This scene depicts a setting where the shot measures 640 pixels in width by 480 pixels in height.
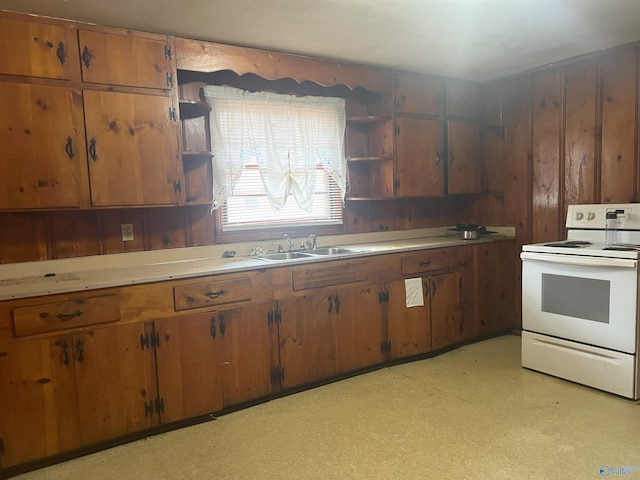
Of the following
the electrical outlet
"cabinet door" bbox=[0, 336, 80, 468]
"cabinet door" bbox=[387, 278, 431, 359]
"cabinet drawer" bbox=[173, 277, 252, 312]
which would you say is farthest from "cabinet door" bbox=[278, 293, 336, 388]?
"cabinet door" bbox=[0, 336, 80, 468]

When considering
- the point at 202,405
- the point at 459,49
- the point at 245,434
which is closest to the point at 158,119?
the point at 202,405

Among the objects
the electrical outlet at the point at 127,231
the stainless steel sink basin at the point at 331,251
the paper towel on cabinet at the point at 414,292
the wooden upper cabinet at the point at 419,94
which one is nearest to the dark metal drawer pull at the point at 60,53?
the electrical outlet at the point at 127,231

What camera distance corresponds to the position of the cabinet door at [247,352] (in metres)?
2.73

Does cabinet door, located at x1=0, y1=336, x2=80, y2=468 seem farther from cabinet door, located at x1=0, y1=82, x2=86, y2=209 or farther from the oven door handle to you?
the oven door handle

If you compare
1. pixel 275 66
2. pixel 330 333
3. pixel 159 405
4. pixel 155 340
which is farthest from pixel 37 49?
pixel 330 333

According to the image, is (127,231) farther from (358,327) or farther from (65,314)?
(358,327)

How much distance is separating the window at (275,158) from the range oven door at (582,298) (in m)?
1.62

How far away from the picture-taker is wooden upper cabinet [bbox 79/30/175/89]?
98.9 inches

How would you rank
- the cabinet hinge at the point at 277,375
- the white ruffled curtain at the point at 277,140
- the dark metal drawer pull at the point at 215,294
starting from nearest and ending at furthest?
the dark metal drawer pull at the point at 215,294 → the cabinet hinge at the point at 277,375 → the white ruffled curtain at the point at 277,140

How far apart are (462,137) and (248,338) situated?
2.73 metres

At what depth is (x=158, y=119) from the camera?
2.73 m

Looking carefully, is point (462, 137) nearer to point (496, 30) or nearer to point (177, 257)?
point (496, 30)

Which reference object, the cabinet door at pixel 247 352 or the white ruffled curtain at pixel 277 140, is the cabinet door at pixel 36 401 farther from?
the white ruffled curtain at pixel 277 140

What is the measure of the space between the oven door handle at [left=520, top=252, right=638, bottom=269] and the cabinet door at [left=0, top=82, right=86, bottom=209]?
118 inches
